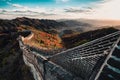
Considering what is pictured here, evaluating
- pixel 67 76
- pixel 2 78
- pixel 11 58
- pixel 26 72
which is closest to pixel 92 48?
pixel 67 76

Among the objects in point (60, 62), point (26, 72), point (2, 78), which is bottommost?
point (2, 78)

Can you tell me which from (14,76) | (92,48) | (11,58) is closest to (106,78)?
(92,48)

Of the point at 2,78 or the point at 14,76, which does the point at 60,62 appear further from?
the point at 2,78

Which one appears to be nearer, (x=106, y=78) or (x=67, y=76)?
(x=106, y=78)

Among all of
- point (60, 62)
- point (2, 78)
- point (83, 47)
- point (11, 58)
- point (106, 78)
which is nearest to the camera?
point (106, 78)

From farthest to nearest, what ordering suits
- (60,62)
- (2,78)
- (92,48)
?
1. (2,78)
2. (60,62)
3. (92,48)

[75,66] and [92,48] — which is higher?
[92,48]

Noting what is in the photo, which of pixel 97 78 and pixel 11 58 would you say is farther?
pixel 11 58

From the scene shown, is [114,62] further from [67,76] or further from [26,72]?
[26,72]

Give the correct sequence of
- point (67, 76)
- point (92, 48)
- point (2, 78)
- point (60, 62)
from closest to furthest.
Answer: point (92, 48) < point (67, 76) < point (60, 62) < point (2, 78)
